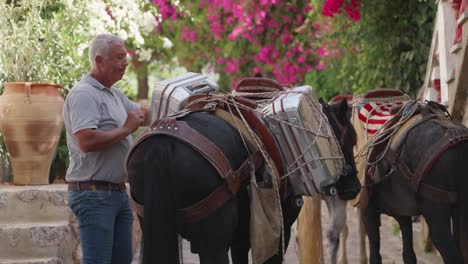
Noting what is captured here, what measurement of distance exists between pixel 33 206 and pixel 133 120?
3.36 meters

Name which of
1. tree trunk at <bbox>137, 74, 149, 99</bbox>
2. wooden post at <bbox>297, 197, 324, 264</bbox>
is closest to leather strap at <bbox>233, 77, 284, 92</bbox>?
wooden post at <bbox>297, 197, 324, 264</bbox>

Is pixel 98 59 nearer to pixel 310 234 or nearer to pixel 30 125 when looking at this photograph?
pixel 310 234

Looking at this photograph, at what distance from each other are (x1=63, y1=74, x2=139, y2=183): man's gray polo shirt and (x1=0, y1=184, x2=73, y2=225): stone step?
3000 millimetres

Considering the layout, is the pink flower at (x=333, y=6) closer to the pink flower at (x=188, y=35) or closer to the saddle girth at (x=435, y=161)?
the saddle girth at (x=435, y=161)

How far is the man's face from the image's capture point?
5172 millimetres

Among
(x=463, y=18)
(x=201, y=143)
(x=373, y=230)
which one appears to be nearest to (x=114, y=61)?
(x=201, y=143)

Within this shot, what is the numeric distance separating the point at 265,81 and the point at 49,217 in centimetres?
300

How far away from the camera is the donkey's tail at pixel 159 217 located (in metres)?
4.32

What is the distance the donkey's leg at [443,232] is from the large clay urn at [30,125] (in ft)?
13.3

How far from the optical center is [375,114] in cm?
769

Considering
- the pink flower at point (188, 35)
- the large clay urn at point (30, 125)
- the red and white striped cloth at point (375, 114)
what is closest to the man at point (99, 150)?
the red and white striped cloth at point (375, 114)

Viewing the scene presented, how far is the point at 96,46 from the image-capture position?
5.16 metres

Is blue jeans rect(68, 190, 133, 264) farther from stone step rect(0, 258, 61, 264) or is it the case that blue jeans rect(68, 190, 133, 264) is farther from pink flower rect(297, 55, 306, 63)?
pink flower rect(297, 55, 306, 63)

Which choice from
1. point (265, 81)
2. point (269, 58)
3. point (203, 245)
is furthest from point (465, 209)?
point (269, 58)
